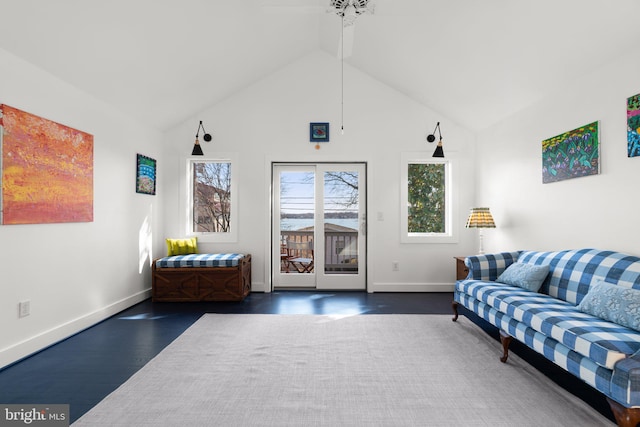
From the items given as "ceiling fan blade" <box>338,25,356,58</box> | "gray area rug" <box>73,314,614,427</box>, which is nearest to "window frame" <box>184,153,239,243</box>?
"gray area rug" <box>73,314,614,427</box>

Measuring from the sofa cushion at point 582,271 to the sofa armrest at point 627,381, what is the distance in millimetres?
833

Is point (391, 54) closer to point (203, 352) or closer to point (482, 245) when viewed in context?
point (482, 245)

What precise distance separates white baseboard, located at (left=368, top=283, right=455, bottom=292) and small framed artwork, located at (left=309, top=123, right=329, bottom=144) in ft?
7.64

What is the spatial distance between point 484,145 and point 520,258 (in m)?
2.01

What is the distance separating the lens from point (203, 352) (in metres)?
2.72

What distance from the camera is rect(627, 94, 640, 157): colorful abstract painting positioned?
2418mm

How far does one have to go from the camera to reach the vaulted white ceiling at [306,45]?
2.51 m

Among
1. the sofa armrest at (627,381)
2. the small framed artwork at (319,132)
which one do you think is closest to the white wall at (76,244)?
the small framed artwork at (319,132)

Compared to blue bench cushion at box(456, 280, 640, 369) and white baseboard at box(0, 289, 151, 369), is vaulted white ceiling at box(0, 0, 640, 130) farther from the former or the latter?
white baseboard at box(0, 289, 151, 369)

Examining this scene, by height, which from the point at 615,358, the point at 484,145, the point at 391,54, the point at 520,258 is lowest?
the point at 615,358

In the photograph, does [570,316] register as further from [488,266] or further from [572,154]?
[572,154]

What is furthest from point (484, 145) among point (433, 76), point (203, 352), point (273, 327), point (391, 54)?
point (203, 352)

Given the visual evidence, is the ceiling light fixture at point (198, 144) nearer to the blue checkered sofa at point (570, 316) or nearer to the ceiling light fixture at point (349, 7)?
the ceiling light fixture at point (349, 7)

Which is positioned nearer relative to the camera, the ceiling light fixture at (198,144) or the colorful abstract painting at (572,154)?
the colorful abstract painting at (572,154)
